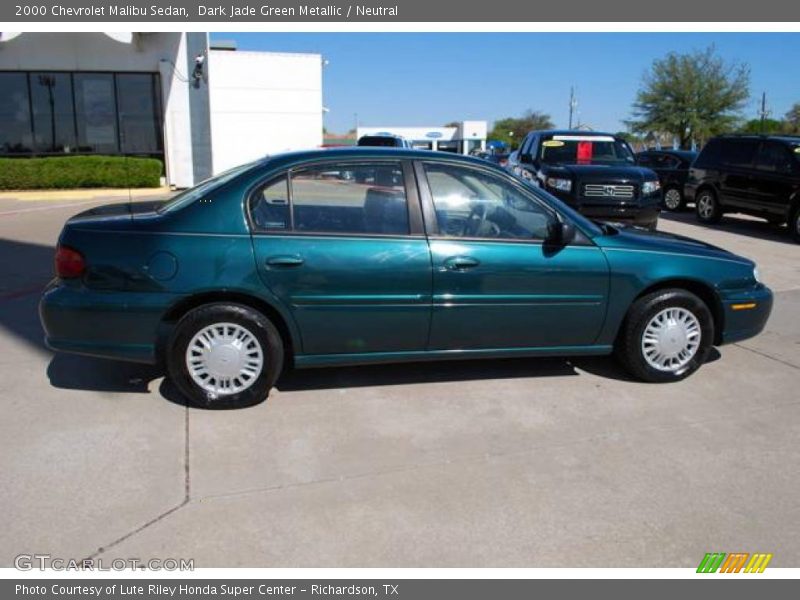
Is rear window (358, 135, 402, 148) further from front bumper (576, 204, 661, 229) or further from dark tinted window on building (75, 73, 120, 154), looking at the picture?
front bumper (576, 204, 661, 229)

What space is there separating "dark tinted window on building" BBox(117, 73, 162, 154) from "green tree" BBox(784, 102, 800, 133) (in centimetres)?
3743

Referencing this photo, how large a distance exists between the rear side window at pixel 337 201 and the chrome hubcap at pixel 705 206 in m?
11.1

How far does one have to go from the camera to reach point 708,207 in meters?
13.6

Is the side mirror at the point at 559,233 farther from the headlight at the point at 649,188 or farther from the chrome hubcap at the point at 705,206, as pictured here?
the chrome hubcap at the point at 705,206

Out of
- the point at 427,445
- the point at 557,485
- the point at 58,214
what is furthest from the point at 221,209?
the point at 58,214

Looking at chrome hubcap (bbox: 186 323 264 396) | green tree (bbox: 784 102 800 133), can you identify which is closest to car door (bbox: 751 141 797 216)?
chrome hubcap (bbox: 186 323 264 396)

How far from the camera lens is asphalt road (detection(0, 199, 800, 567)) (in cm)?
295

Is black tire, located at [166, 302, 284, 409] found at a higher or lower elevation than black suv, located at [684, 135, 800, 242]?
lower

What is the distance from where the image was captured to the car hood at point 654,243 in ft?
15.3

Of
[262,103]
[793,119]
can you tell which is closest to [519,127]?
[793,119]

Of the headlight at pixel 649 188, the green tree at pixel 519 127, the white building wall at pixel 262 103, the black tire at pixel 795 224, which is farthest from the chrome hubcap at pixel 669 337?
the green tree at pixel 519 127

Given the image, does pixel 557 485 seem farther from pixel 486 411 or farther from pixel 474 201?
pixel 474 201

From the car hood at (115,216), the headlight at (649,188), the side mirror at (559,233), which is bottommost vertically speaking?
the side mirror at (559,233)

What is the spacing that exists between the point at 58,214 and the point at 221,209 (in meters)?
12.4
